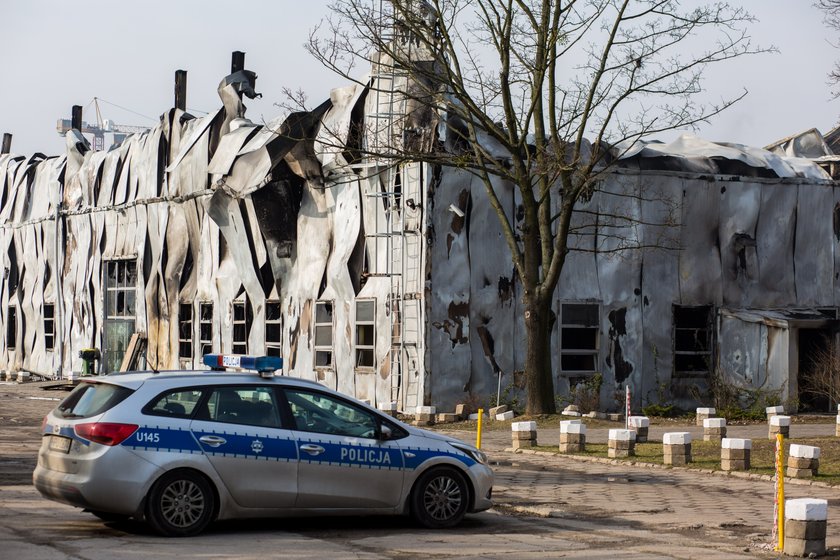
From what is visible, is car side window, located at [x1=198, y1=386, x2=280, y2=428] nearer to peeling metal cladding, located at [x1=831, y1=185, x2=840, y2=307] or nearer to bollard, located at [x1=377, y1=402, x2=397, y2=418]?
bollard, located at [x1=377, y1=402, x2=397, y2=418]

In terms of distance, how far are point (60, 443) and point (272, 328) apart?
73.7 ft

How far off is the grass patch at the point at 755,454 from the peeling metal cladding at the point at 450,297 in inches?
284

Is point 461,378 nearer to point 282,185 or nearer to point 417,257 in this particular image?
point 417,257

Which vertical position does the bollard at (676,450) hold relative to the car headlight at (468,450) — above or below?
below

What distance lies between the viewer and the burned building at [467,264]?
94.0ft

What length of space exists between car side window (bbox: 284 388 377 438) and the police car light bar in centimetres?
27

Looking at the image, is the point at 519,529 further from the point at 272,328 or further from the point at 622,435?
the point at 272,328

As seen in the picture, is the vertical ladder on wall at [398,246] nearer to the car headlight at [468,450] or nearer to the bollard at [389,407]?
the bollard at [389,407]

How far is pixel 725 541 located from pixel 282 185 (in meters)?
21.7

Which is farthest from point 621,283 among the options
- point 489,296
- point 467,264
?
point 467,264

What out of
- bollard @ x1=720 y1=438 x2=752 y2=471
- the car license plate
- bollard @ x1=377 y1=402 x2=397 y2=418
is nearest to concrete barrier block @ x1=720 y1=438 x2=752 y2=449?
bollard @ x1=720 y1=438 x2=752 y2=471

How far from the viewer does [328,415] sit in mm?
12141

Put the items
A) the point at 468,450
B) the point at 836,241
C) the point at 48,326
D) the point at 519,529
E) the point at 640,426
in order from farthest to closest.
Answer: the point at 48,326, the point at 836,241, the point at 640,426, the point at 468,450, the point at 519,529

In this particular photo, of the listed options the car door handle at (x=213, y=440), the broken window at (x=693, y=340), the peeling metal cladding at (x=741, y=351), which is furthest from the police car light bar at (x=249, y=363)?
the broken window at (x=693, y=340)
